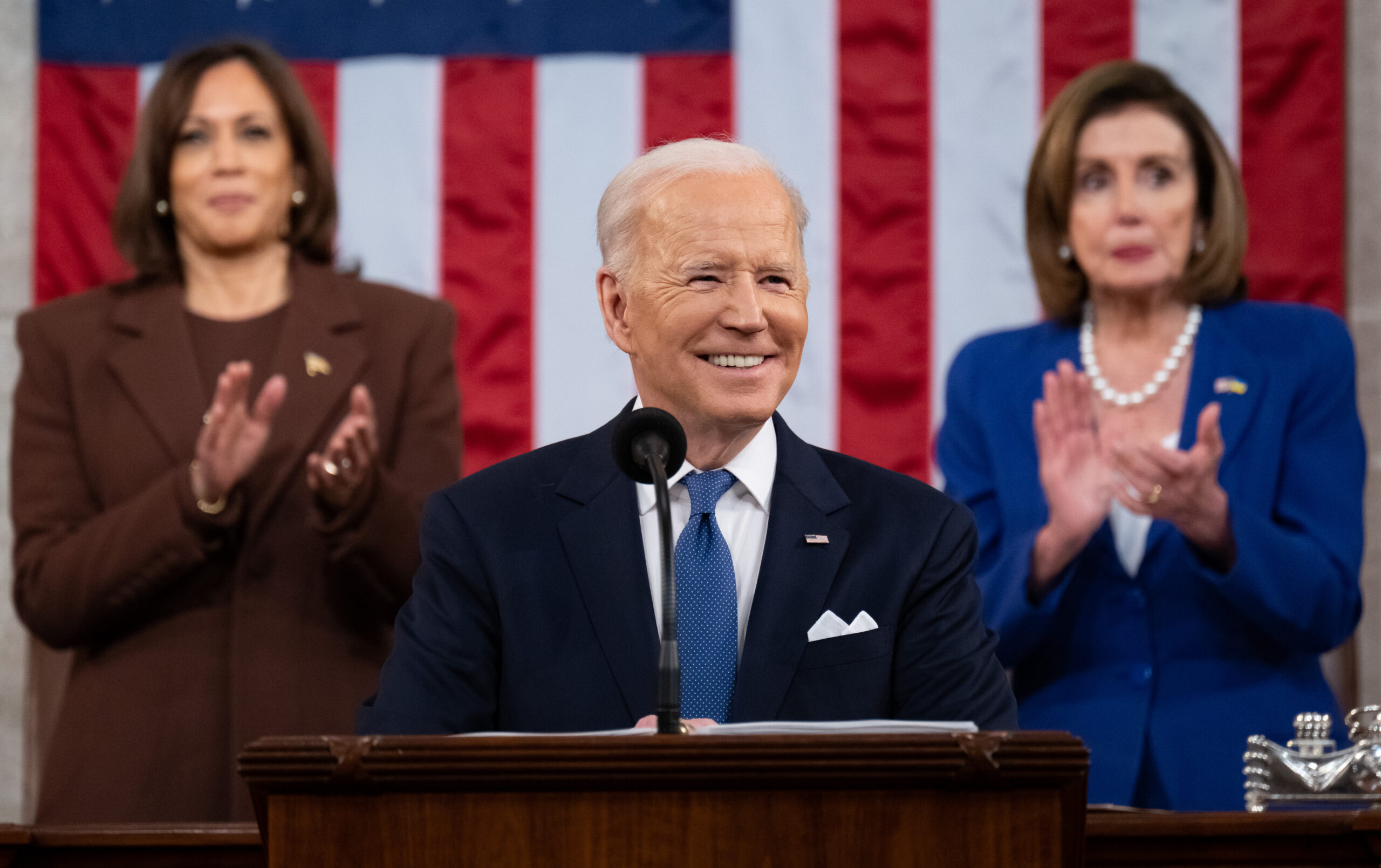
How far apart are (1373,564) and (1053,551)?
4.27 ft

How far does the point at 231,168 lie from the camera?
3.26 meters

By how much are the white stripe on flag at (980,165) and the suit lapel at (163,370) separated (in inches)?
64.3

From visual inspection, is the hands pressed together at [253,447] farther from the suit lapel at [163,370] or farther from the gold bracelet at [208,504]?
the suit lapel at [163,370]

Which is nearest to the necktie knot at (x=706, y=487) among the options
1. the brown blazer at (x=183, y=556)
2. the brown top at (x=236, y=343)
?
the brown blazer at (x=183, y=556)

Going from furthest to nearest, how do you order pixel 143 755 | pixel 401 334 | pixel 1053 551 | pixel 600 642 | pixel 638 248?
pixel 401 334
pixel 143 755
pixel 1053 551
pixel 638 248
pixel 600 642

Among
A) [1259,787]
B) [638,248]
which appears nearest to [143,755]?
[638,248]

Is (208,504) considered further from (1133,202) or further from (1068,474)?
(1133,202)

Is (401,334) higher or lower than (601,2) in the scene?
lower

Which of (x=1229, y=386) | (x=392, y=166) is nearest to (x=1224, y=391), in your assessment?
(x=1229, y=386)

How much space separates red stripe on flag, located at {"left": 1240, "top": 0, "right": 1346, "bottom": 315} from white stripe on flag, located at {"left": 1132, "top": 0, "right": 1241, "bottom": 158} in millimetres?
25

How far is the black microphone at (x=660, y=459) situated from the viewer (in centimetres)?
165

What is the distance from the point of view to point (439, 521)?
2.09m

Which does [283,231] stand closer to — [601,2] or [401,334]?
[401,334]

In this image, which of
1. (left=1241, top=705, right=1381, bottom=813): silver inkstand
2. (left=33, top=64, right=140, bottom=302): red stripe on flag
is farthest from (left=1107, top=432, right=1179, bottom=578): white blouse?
(left=33, top=64, right=140, bottom=302): red stripe on flag
